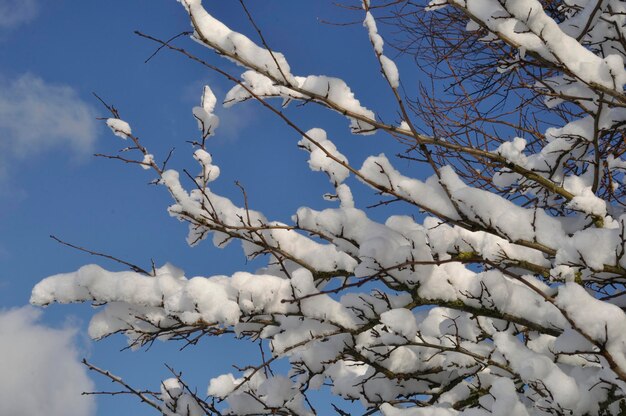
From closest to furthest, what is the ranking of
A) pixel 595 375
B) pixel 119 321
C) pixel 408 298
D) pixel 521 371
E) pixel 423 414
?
pixel 521 371, pixel 595 375, pixel 423 414, pixel 408 298, pixel 119 321

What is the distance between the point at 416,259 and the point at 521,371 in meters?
0.61

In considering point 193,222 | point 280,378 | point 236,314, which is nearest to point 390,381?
point 280,378

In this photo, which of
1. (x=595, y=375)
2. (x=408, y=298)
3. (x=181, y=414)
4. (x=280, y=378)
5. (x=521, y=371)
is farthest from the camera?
(x=181, y=414)

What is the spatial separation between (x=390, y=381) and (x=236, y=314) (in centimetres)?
116

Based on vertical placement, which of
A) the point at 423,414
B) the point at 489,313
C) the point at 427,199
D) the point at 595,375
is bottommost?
the point at 423,414

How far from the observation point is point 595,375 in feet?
7.47

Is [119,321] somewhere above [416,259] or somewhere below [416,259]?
below

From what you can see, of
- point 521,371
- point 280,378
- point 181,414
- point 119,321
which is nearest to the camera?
point 521,371

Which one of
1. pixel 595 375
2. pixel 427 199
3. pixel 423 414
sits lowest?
pixel 423 414

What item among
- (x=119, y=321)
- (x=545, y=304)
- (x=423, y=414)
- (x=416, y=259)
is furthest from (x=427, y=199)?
(x=119, y=321)

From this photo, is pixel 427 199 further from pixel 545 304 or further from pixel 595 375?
pixel 595 375

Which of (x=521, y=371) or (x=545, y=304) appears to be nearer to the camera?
(x=521, y=371)

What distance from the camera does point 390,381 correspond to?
10.6 ft

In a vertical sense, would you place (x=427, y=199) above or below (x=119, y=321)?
above
